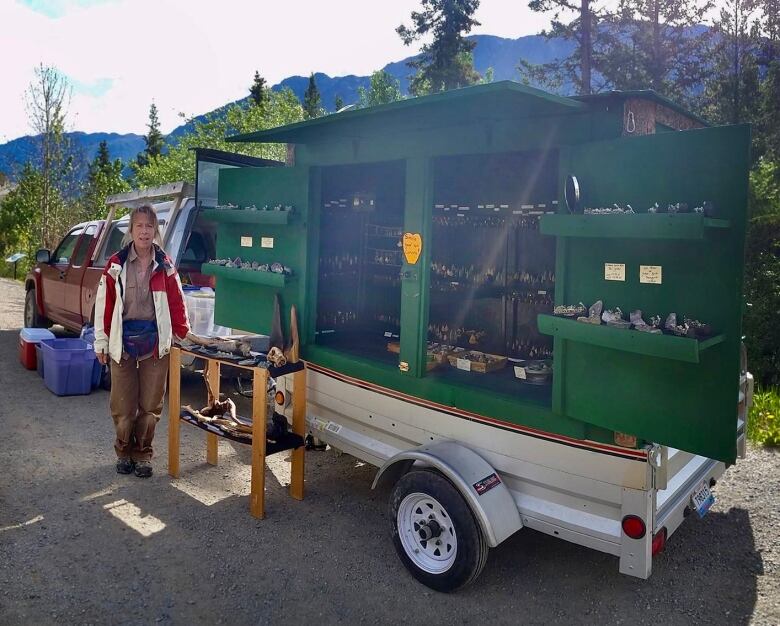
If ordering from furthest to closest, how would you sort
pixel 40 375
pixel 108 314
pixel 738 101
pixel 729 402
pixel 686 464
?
pixel 738 101, pixel 40 375, pixel 108 314, pixel 686 464, pixel 729 402

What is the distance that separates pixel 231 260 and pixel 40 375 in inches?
169

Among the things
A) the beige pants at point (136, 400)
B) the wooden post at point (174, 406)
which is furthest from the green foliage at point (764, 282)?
the beige pants at point (136, 400)

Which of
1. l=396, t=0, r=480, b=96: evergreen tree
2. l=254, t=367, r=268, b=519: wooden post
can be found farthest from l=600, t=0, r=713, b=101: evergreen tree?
l=254, t=367, r=268, b=519: wooden post

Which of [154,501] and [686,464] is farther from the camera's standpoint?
[154,501]

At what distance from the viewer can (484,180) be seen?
5164 millimetres

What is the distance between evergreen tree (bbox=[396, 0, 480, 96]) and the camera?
29516 millimetres

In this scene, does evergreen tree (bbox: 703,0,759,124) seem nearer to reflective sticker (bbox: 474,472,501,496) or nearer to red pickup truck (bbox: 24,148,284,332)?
red pickup truck (bbox: 24,148,284,332)

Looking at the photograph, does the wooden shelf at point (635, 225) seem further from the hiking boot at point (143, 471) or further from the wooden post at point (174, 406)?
the hiking boot at point (143, 471)

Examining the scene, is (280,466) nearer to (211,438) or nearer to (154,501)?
(211,438)

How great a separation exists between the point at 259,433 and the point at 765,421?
5.15 m

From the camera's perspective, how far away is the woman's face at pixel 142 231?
5059mm

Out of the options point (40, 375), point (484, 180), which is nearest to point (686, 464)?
point (484, 180)

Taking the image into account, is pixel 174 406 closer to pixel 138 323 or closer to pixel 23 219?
pixel 138 323

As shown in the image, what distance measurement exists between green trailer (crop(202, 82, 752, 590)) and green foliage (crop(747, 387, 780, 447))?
73.9 inches
